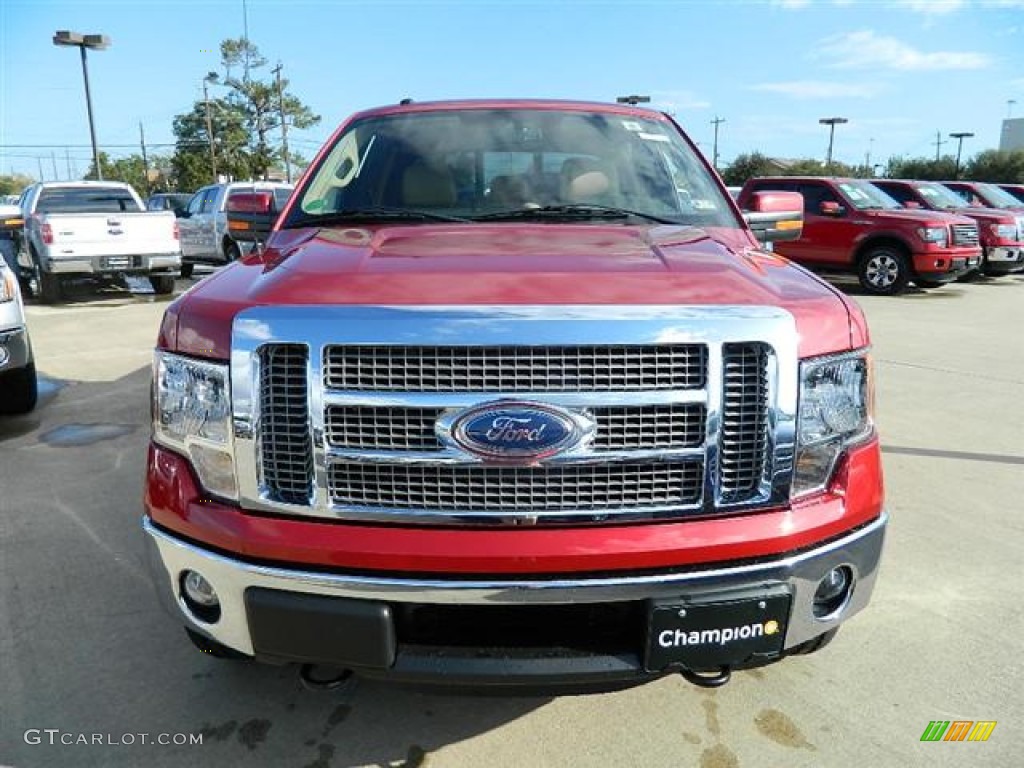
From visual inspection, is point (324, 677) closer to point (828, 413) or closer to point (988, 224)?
point (828, 413)

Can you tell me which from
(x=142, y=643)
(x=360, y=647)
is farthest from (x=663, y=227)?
(x=142, y=643)

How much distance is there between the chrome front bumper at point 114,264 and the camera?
11.3 metres

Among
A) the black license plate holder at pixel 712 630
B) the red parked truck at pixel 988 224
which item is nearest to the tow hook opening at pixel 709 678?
the black license plate holder at pixel 712 630

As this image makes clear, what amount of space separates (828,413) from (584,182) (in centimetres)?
155

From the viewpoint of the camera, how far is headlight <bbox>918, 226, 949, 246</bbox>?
12.9 meters

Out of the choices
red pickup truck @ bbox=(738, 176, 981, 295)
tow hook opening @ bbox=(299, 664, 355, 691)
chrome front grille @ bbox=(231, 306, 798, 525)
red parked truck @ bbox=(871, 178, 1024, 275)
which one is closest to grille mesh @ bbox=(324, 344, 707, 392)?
chrome front grille @ bbox=(231, 306, 798, 525)

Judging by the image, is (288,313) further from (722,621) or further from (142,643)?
(142,643)

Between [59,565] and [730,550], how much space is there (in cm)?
292

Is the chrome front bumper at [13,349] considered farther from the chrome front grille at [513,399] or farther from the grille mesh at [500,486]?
the grille mesh at [500,486]

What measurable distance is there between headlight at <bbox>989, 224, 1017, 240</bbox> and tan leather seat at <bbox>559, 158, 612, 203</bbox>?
48.4ft

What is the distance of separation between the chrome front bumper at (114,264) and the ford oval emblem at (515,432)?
1144 centimetres

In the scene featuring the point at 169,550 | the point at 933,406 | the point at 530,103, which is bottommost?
the point at 933,406

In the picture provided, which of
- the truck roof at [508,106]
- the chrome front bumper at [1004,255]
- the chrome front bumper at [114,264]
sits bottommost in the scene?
the chrome front bumper at [1004,255]

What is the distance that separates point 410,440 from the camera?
1.88 m
